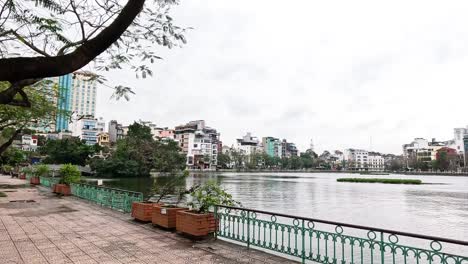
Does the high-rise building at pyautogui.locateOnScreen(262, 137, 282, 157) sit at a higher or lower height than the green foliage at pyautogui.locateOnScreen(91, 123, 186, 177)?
higher

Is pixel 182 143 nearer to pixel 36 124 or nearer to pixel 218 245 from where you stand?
pixel 36 124

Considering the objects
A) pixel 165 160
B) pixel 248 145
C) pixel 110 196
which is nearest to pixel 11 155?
pixel 110 196

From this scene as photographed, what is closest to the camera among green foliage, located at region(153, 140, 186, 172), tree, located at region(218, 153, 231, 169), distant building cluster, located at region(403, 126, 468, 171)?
green foliage, located at region(153, 140, 186, 172)

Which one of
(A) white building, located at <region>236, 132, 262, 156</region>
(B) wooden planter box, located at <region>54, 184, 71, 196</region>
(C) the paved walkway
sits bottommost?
(C) the paved walkway

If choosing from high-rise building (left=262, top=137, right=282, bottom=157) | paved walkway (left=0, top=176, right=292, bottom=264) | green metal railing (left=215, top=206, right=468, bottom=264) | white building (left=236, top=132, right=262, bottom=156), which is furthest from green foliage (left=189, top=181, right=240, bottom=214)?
high-rise building (left=262, top=137, right=282, bottom=157)

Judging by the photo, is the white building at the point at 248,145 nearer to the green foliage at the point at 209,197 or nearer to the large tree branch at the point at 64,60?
the green foliage at the point at 209,197

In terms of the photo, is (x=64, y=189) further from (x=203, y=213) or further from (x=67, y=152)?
(x=67, y=152)

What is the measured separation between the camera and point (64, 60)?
3693 millimetres

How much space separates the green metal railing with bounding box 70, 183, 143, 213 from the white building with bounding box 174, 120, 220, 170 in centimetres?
10964

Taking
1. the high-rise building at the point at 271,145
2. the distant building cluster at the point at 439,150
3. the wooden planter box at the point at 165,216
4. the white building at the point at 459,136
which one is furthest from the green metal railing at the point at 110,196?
the high-rise building at the point at 271,145

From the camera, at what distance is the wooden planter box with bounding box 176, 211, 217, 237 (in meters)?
8.40

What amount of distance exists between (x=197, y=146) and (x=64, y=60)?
127 m

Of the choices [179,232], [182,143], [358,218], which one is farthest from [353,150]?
[179,232]

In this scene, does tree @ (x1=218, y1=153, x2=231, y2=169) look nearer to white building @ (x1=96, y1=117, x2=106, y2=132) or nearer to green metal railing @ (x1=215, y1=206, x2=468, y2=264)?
white building @ (x1=96, y1=117, x2=106, y2=132)
